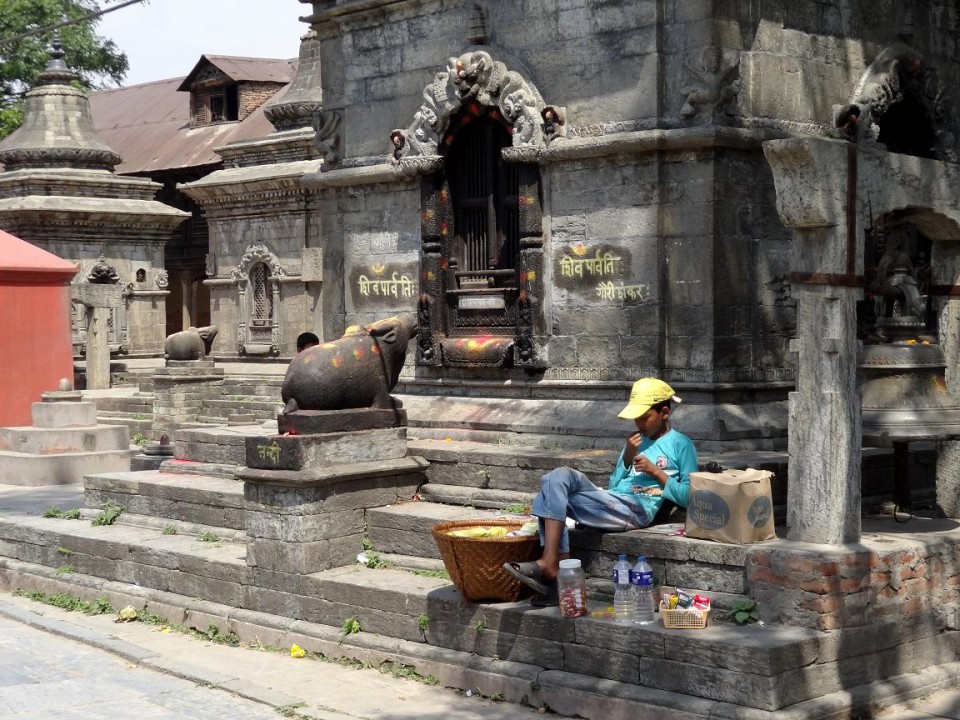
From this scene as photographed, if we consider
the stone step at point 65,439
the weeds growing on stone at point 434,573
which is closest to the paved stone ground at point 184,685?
the weeds growing on stone at point 434,573

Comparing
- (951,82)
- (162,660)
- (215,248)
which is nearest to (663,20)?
(951,82)

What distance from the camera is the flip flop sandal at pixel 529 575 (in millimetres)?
8305

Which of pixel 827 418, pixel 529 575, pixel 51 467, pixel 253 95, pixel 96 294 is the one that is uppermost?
pixel 253 95

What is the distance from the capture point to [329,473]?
10.2 m

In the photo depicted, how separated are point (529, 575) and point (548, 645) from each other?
1.40ft

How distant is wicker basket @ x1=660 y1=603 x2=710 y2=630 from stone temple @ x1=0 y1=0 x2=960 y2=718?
0.15 meters

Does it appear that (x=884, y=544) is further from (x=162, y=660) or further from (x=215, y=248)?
(x=215, y=248)

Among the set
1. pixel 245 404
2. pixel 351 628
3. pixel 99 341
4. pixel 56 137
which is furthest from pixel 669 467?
pixel 56 137

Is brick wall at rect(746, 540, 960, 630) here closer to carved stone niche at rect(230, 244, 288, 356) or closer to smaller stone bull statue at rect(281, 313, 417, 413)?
smaller stone bull statue at rect(281, 313, 417, 413)

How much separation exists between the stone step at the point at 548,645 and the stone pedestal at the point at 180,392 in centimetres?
1142

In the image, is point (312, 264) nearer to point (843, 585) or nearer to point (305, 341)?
point (305, 341)

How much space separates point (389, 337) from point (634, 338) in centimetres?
195

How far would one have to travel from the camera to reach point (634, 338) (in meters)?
11.2

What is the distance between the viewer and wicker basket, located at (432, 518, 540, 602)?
8.49m
